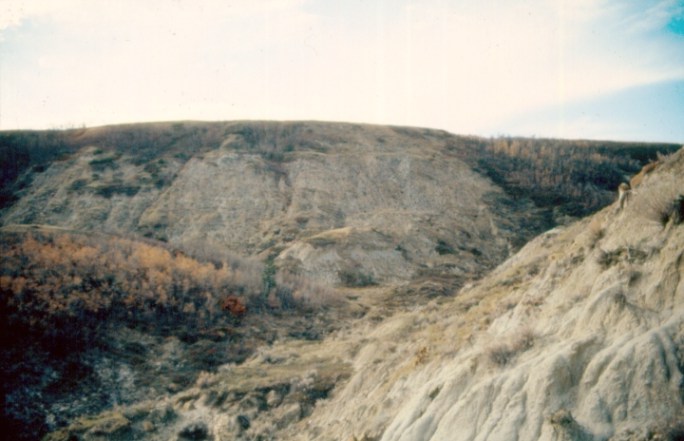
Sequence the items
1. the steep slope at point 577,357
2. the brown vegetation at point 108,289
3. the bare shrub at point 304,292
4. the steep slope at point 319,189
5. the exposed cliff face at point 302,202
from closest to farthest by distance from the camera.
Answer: the steep slope at point 577,357, the brown vegetation at point 108,289, the bare shrub at point 304,292, the exposed cliff face at point 302,202, the steep slope at point 319,189

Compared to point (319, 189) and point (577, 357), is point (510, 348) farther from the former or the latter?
point (319, 189)

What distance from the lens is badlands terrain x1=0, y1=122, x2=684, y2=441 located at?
5.66 meters

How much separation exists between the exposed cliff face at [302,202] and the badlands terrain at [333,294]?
21 centimetres

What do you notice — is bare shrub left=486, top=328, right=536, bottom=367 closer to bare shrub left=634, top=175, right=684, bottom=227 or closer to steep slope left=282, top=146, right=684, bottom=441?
steep slope left=282, top=146, right=684, bottom=441

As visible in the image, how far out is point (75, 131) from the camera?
47.4 m

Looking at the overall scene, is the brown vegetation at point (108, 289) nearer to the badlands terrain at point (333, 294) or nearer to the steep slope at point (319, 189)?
the badlands terrain at point (333, 294)

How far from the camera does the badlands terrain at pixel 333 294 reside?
5656 millimetres

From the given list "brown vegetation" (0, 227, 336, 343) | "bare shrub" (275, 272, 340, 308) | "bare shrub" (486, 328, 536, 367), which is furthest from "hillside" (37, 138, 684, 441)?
"bare shrub" (275, 272, 340, 308)

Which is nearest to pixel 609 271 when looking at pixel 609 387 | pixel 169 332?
pixel 609 387

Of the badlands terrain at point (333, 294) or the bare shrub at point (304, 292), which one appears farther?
the bare shrub at point (304, 292)

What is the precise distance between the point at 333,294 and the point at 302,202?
15509mm

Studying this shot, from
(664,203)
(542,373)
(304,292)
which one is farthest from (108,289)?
(664,203)

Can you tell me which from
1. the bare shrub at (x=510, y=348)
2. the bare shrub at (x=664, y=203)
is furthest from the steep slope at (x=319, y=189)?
the bare shrub at (x=664, y=203)

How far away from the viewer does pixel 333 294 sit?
22.5 m
